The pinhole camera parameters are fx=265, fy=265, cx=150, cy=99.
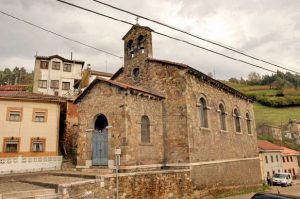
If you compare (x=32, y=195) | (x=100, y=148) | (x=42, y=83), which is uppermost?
(x=42, y=83)

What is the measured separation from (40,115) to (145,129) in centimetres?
1332

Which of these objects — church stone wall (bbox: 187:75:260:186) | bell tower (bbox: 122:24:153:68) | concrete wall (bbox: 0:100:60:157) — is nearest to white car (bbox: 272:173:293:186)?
church stone wall (bbox: 187:75:260:186)

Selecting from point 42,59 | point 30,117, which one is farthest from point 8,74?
point 30,117

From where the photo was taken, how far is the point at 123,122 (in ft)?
45.3

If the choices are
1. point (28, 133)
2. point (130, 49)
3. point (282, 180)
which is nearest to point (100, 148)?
point (130, 49)

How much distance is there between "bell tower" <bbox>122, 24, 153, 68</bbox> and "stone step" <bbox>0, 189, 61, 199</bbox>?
10.9m

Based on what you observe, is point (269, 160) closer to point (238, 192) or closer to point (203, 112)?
point (238, 192)

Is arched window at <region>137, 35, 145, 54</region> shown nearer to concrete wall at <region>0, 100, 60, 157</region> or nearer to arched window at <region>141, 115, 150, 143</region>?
arched window at <region>141, 115, 150, 143</region>

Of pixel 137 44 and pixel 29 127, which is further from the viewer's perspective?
pixel 29 127

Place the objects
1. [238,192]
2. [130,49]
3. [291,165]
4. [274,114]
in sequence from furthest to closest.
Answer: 1. [274,114]
2. [291,165]
3. [238,192]
4. [130,49]

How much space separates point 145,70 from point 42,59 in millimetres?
27806

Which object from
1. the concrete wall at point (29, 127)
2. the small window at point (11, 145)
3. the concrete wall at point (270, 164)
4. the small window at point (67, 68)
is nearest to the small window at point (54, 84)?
the small window at point (67, 68)

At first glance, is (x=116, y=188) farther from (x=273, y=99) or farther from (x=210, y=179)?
(x=273, y=99)

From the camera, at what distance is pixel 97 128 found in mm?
16109
